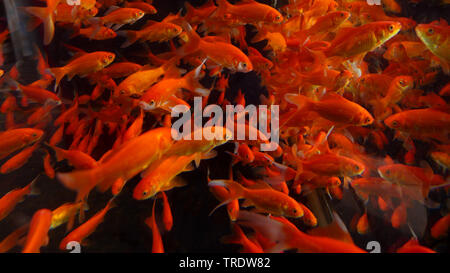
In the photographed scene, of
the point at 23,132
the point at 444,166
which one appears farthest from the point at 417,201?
the point at 23,132

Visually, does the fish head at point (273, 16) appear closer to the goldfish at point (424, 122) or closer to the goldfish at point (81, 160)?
the goldfish at point (424, 122)

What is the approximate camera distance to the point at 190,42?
235 cm

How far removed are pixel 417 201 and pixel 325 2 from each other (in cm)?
226

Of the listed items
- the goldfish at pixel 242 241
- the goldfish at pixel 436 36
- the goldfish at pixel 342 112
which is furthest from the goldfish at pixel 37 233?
the goldfish at pixel 436 36

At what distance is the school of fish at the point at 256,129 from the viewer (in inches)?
67.9

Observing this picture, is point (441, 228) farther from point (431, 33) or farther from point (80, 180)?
point (80, 180)

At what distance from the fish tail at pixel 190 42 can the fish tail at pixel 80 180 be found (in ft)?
4.86

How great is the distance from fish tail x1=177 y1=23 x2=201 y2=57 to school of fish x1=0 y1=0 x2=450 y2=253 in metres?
0.01

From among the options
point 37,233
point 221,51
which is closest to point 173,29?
point 221,51
